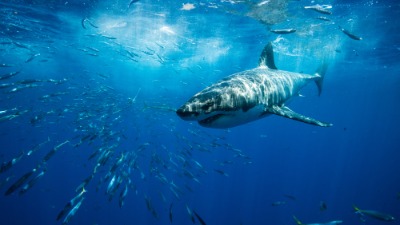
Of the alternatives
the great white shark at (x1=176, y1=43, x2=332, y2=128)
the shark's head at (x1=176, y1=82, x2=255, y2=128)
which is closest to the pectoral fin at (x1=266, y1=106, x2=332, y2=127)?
the great white shark at (x1=176, y1=43, x2=332, y2=128)

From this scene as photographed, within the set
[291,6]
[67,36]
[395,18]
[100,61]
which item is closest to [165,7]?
[291,6]

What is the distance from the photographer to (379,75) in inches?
1324

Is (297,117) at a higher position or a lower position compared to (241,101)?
lower

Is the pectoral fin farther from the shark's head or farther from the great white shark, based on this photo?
the shark's head

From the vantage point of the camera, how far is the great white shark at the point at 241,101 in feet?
13.0

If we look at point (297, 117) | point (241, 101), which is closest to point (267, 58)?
point (297, 117)

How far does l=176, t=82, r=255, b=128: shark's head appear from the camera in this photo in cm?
376

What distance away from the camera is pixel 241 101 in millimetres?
4562

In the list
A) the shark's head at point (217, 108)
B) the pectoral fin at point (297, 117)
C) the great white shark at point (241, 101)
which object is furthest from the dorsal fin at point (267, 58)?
the shark's head at point (217, 108)

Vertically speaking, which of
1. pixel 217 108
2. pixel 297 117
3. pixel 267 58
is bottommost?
pixel 297 117

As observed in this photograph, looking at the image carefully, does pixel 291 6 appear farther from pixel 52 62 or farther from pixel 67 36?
pixel 52 62

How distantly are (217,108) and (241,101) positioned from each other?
0.72m

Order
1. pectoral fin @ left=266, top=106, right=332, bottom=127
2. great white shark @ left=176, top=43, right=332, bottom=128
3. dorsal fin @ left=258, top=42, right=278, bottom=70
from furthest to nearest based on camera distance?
dorsal fin @ left=258, top=42, right=278, bottom=70, pectoral fin @ left=266, top=106, right=332, bottom=127, great white shark @ left=176, top=43, right=332, bottom=128

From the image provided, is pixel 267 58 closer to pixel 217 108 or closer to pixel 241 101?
pixel 241 101
